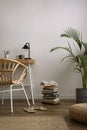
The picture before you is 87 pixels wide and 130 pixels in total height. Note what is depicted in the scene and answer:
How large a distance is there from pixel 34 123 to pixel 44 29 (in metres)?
2.15

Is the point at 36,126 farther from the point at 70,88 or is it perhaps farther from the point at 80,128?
the point at 70,88

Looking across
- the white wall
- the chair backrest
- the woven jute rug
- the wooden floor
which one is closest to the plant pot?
the wooden floor

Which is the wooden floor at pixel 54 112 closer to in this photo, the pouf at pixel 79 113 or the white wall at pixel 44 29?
the pouf at pixel 79 113

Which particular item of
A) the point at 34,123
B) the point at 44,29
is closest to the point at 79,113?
Result: the point at 34,123

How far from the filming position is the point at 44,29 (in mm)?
4152

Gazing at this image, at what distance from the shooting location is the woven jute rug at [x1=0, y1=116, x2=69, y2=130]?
2.32 metres

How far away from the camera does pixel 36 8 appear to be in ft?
13.6

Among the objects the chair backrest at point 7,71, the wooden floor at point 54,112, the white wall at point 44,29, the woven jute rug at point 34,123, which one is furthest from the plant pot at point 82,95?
the chair backrest at point 7,71

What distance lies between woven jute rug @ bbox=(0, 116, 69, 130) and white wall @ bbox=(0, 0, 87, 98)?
1.50m

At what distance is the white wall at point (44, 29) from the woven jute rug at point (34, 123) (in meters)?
1.50

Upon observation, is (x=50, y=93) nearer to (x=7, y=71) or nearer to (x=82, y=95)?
(x=82, y=95)

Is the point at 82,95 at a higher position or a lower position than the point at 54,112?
higher

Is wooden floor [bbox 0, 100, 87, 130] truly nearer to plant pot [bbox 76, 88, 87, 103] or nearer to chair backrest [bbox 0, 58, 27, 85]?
plant pot [bbox 76, 88, 87, 103]

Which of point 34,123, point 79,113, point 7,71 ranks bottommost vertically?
point 34,123
